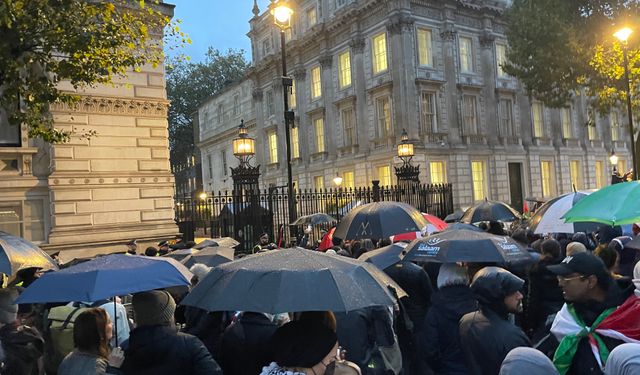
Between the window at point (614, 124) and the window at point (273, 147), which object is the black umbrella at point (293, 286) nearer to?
the window at point (273, 147)

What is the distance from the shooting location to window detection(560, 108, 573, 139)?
128 feet

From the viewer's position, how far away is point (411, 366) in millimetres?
6188

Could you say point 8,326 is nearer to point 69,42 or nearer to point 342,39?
point 69,42

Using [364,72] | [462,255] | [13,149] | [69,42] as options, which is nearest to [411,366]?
[462,255]

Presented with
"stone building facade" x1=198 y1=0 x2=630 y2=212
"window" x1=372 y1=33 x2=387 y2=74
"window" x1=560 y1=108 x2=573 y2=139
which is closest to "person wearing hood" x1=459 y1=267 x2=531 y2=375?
"stone building facade" x1=198 y1=0 x2=630 y2=212

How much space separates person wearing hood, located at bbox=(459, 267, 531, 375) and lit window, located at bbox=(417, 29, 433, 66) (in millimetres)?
29864

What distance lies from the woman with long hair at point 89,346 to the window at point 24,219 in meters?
13.2

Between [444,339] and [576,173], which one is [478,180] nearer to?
[576,173]

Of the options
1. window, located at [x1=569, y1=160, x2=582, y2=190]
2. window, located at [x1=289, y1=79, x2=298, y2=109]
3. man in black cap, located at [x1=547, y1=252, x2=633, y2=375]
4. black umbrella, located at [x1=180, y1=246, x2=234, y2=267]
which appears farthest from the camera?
window, located at [x1=289, y1=79, x2=298, y2=109]

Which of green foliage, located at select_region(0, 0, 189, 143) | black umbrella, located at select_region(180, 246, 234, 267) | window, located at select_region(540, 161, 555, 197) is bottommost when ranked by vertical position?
black umbrella, located at select_region(180, 246, 234, 267)

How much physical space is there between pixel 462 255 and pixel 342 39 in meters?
32.1

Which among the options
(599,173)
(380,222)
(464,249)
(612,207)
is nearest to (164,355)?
(464,249)

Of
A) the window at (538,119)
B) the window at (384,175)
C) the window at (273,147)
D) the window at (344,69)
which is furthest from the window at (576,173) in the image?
the window at (273,147)

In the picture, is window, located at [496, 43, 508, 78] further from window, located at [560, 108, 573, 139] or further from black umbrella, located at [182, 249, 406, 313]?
black umbrella, located at [182, 249, 406, 313]
